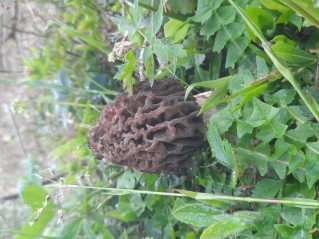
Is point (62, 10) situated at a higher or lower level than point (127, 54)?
higher

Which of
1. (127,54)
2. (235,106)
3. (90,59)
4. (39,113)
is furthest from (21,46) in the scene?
(235,106)

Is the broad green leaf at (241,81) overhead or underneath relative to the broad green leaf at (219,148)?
overhead

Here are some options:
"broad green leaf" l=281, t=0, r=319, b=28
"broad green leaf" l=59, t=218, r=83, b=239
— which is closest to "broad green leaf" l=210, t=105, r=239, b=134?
"broad green leaf" l=281, t=0, r=319, b=28

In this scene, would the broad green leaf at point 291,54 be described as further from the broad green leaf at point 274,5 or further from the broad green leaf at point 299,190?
the broad green leaf at point 299,190

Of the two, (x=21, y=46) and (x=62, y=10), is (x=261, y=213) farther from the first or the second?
(x=21, y=46)

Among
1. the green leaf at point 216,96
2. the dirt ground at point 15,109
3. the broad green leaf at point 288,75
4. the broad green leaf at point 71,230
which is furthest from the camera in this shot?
the dirt ground at point 15,109

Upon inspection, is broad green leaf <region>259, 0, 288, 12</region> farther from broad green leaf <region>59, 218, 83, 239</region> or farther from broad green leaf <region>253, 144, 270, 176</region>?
broad green leaf <region>59, 218, 83, 239</region>

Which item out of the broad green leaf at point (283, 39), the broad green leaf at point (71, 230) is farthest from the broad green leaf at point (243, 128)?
the broad green leaf at point (71, 230)
